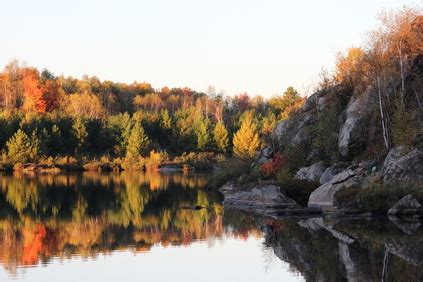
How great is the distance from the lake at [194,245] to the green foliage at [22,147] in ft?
153

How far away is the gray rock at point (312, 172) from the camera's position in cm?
4094

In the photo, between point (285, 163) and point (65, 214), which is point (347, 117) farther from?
point (65, 214)

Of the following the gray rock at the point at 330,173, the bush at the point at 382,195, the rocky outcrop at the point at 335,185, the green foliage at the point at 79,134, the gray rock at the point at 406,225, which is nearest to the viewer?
the gray rock at the point at 406,225

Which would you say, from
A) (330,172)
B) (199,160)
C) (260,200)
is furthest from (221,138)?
(260,200)

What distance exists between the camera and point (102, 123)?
105 m

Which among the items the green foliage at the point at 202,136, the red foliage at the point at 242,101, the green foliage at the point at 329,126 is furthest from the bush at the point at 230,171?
the red foliage at the point at 242,101

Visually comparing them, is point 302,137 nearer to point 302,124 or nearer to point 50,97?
point 302,124

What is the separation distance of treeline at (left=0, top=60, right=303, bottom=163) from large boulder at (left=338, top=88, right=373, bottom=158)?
31013mm

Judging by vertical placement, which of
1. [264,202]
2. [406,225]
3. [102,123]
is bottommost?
[406,225]

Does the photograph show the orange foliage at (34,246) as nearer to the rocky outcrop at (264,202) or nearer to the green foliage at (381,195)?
the rocky outcrop at (264,202)

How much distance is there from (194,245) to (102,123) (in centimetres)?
7921

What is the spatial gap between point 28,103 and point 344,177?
8779 cm

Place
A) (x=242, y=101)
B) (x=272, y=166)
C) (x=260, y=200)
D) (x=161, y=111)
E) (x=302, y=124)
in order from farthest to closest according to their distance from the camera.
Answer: (x=242, y=101) < (x=161, y=111) < (x=302, y=124) < (x=272, y=166) < (x=260, y=200)

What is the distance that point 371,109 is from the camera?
41906mm
